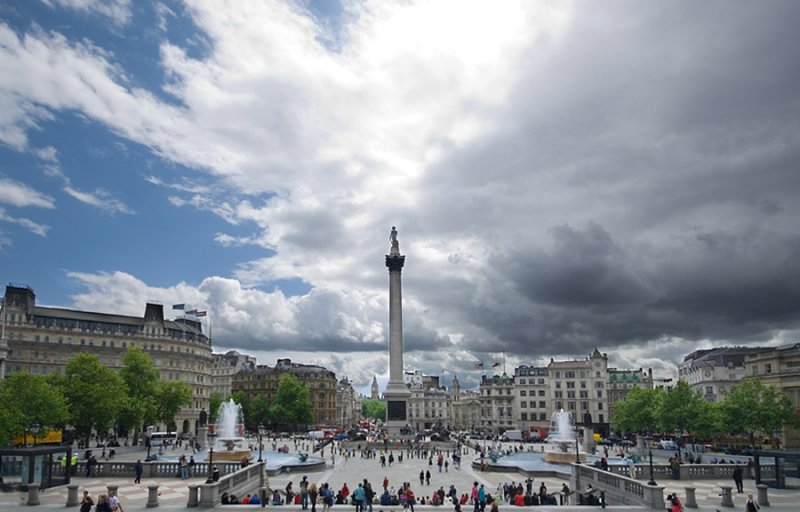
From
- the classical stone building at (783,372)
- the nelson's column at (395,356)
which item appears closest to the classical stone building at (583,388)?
the nelson's column at (395,356)

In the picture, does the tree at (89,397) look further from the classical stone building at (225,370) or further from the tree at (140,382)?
the classical stone building at (225,370)

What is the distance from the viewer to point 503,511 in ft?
109

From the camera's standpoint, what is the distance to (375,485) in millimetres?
50281

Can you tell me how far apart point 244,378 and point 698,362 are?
115 meters

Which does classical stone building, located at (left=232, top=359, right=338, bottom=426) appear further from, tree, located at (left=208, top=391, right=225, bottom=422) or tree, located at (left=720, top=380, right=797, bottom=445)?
tree, located at (left=720, top=380, right=797, bottom=445)

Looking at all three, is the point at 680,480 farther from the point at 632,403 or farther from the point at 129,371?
the point at 129,371

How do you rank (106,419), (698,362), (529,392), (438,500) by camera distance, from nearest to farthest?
(438,500)
(106,419)
(698,362)
(529,392)

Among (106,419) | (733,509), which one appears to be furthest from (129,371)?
(733,509)

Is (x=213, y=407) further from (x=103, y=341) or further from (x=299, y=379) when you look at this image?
(x=103, y=341)

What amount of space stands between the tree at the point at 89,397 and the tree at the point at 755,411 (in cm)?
6825

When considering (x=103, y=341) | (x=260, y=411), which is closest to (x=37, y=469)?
(x=103, y=341)

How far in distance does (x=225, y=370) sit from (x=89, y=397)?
362 ft

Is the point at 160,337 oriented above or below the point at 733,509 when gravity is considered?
above

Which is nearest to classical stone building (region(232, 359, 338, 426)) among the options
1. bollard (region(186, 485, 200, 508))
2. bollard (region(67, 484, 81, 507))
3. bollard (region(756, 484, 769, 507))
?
bollard (region(67, 484, 81, 507))
